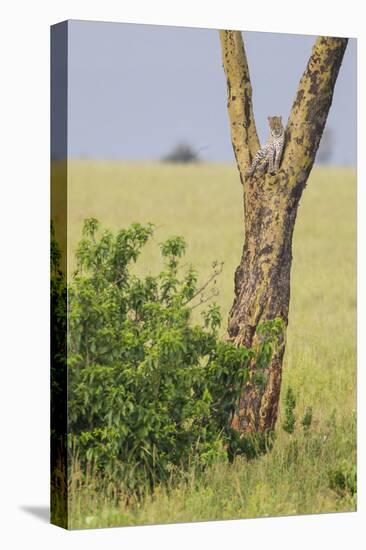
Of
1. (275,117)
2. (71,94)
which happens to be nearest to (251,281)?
(275,117)

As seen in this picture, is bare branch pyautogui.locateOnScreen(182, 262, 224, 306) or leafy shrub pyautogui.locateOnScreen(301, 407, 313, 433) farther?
leafy shrub pyautogui.locateOnScreen(301, 407, 313, 433)

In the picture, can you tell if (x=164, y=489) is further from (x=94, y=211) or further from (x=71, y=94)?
(x=71, y=94)

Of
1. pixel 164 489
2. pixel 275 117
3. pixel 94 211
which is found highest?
pixel 275 117

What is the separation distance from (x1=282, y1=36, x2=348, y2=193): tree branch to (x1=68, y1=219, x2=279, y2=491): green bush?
1098 millimetres

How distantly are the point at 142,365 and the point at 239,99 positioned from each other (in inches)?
89.5

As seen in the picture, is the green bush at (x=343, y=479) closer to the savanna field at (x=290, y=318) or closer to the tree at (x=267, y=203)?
the savanna field at (x=290, y=318)

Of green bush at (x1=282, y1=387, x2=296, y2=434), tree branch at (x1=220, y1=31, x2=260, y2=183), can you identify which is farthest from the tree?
green bush at (x1=282, y1=387, x2=296, y2=434)

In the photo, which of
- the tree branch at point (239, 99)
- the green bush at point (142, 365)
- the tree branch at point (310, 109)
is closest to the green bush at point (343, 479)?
the green bush at point (142, 365)

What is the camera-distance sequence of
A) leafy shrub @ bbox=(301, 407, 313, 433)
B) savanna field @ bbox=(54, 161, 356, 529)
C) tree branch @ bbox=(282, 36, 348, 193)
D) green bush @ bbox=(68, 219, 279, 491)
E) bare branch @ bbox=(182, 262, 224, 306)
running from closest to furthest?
green bush @ bbox=(68, 219, 279, 491)
savanna field @ bbox=(54, 161, 356, 529)
bare branch @ bbox=(182, 262, 224, 306)
tree branch @ bbox=(282, 36, 348, 193)
leafy shrub @ bbox=(301, 407, 313, 433)

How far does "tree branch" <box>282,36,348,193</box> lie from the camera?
1264 centimetres

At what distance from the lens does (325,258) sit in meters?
13.1

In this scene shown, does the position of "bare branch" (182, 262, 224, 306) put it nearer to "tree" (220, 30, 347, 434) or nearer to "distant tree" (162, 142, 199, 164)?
"tree" (220, 30, 347, 434)

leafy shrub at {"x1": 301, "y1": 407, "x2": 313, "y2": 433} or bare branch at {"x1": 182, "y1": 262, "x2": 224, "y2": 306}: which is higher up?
bare branch at {"x1": 182, "y1": 262, "x2": 224, "y2": 306}

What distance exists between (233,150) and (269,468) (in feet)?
8.07
